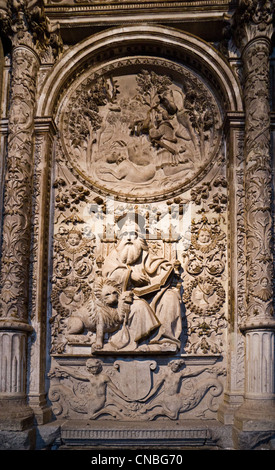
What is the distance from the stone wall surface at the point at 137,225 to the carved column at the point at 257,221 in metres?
0.02

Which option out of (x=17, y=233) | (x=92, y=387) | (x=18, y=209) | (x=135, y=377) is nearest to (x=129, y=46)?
(x=18, y=209)

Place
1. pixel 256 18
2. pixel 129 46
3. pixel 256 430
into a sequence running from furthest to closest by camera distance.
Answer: pixel 129 46, pixel 256 18, pixel 256 430

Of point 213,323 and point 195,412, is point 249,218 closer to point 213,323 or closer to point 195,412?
point 213,323

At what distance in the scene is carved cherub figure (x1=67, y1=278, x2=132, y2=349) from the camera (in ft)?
24.9

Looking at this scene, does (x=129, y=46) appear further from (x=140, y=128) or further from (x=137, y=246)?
(x=137, y=246)

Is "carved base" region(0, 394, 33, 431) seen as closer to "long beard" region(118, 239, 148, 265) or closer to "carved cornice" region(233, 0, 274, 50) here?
"long beard" region(118, 239, 148, 265)

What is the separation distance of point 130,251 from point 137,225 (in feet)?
1.53

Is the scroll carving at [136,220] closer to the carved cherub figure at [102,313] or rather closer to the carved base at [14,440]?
the carved cherub figure at [102,313]

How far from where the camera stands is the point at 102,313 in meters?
7.61

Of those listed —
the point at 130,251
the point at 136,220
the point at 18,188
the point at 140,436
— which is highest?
the point at 18,188

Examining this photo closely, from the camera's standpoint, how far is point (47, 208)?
26.8ft

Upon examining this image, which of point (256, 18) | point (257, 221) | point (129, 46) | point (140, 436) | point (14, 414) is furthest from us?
point (129, 46)

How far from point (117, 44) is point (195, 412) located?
5.22 meters

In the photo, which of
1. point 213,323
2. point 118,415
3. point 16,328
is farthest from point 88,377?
point 213,323
